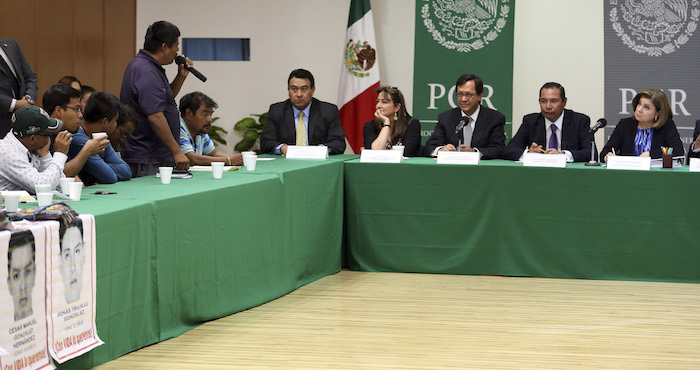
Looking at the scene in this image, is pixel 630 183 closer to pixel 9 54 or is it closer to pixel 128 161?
pixel 128 161

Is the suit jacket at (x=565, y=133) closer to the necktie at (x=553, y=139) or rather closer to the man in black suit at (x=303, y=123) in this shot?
the necktie at (x=553, y=139)

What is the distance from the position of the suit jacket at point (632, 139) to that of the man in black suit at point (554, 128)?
20 centimetres

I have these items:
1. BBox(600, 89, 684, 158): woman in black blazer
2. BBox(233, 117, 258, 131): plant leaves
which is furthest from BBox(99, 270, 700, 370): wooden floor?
BBox(233, 117, 258, 131): plant leaves

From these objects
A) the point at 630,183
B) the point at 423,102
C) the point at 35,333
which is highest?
the point at 423,102

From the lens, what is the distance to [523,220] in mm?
4625

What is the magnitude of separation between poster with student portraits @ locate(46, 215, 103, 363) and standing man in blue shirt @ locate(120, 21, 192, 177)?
1306 millimetres

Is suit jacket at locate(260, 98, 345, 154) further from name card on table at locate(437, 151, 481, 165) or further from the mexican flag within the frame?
the mexican flag

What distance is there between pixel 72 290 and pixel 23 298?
0.23 meters

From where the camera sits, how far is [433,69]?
6.80m

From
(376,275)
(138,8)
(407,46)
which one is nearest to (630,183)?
(376,275)

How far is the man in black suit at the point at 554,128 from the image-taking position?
517cm

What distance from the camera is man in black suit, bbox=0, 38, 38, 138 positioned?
4.62 metres

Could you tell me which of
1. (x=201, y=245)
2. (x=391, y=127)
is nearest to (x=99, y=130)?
→ (x=201, y=245)

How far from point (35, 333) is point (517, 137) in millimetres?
3601
